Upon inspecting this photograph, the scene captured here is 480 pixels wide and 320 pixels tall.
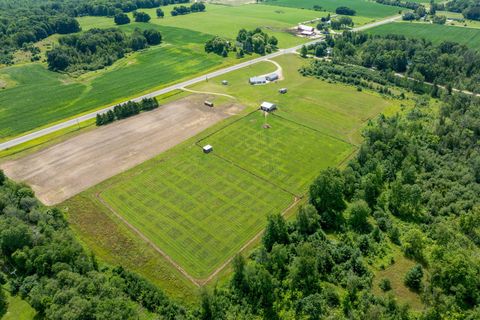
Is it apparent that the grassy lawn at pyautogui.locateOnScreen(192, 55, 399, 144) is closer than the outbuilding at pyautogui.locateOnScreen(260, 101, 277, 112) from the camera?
Yes

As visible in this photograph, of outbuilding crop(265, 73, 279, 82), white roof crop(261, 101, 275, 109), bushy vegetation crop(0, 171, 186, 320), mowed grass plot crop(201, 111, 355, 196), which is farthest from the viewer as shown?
outbuilding crop(265, 73, 279, 82)

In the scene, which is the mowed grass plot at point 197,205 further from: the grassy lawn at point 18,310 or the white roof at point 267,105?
the white roof at point 267,105

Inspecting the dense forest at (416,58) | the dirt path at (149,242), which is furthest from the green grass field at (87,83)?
the dirt path at (149,242)

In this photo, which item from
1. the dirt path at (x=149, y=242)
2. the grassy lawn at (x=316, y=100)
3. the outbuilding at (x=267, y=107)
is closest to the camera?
the dirt path at (x=149, y=242)

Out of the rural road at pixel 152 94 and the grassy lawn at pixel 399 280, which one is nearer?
the grassy lawn at pixel 399 280

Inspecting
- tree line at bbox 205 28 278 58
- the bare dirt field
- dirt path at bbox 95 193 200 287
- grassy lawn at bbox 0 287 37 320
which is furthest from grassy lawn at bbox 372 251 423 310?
tree line at bbox 205 28 278 58

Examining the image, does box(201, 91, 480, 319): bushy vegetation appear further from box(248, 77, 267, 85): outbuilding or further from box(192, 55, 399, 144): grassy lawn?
box(248, 77, 267, 85): outbuilding

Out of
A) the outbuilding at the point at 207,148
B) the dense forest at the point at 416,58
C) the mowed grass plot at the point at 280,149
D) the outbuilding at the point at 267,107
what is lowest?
the mowed grass plot at the point at 280,149
